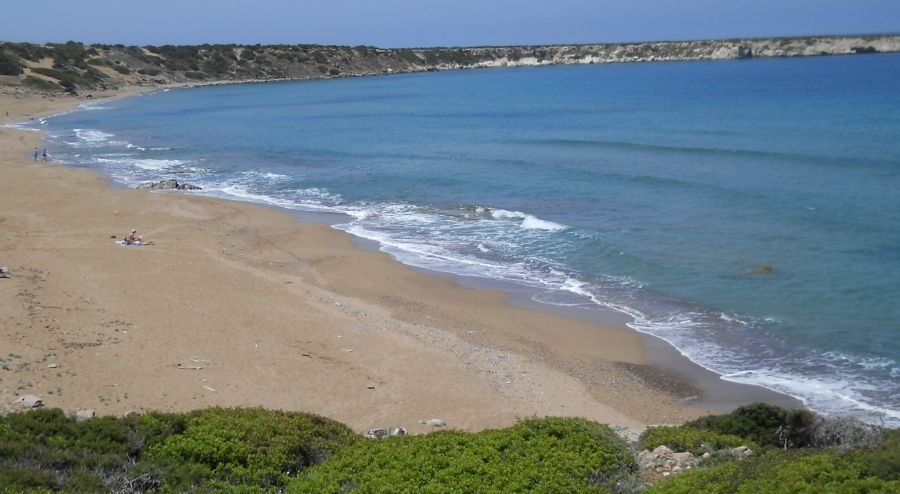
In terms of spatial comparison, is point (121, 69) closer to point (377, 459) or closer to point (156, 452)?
point (156, 452)

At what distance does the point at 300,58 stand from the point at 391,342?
133073mm

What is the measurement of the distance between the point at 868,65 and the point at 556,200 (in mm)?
97022

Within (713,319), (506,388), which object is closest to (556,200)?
(713,319)

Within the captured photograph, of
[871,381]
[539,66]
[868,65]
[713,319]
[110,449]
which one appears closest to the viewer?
[110,449]

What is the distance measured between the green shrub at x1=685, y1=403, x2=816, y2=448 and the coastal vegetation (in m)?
0.53

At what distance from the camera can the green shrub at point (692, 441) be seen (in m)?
9.34

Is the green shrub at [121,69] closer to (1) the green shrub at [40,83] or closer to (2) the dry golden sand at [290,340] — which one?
(1) the green shrub at [40,83]

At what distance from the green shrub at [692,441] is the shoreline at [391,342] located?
2.52 meters

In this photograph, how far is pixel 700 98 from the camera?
68.9 m

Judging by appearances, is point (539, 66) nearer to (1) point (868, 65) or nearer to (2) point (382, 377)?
(1) point (868, 65)

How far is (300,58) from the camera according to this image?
465 feet

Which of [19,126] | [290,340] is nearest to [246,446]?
[290,340]

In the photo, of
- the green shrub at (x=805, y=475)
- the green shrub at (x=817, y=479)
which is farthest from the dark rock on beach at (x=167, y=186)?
the green shrub at (x=817, y=479)

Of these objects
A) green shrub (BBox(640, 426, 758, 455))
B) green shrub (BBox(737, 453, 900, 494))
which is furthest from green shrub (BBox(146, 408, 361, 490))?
green shrub (BBox(737, 453, 900, 494))
